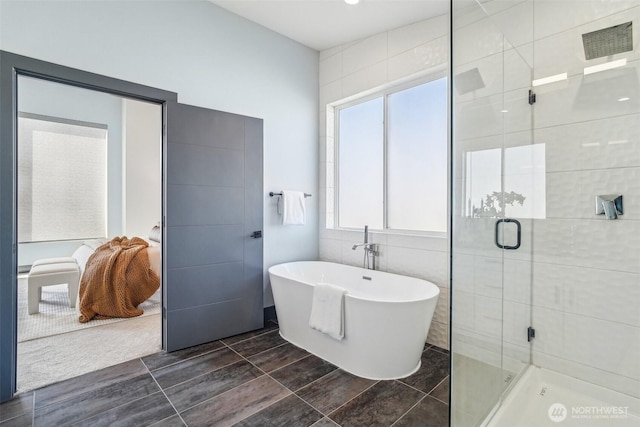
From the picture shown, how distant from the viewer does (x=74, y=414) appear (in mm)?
1727

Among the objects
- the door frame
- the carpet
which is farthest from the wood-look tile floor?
the door frame

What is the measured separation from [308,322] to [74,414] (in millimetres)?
1524

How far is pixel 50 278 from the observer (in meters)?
3.19

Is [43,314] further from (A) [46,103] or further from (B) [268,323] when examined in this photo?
(A) [46,103]

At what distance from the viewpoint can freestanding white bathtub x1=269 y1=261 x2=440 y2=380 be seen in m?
2.03

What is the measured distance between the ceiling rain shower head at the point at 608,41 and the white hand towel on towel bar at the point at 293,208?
248 centimetres

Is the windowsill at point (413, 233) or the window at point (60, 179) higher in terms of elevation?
the window at point (60, 179)

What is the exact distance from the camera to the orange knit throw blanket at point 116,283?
3156mm

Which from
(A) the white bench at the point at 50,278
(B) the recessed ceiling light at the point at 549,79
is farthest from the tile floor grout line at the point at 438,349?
(A) the white bench at the point at 50,278

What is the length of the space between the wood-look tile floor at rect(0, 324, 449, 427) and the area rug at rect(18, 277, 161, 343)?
108cm

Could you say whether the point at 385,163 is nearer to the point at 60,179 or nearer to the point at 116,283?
the point at 116,283

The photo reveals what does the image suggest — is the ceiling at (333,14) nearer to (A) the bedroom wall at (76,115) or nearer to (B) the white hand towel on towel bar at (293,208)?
(B) the white hand towel on towel bar at (293,208)

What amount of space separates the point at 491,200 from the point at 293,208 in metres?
2.04

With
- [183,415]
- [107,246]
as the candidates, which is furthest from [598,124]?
[107,246]
